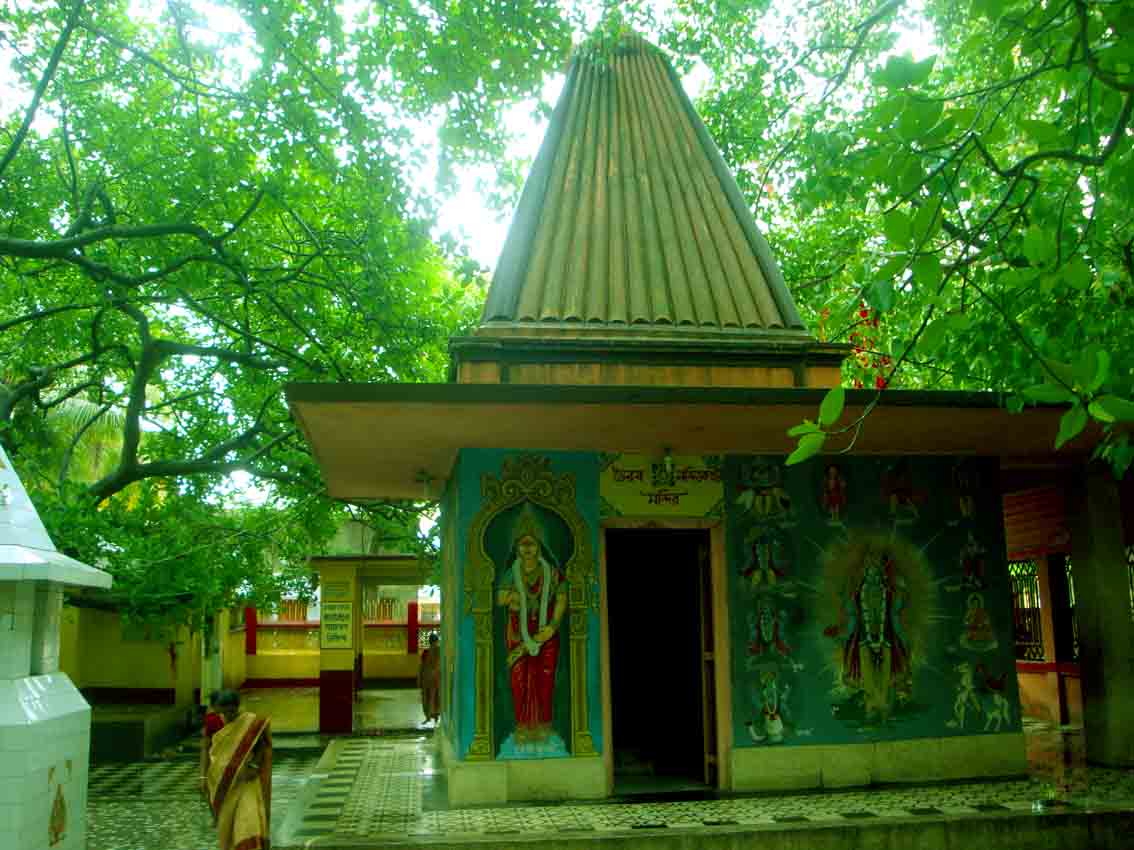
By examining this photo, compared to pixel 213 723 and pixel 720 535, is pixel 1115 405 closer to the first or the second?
pixel 720 535

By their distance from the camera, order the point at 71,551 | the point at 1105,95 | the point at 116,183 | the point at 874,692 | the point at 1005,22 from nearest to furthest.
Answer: the point at 1005,22, the point at 1105,95, the point at 874,692, the point at 71,551, the point at 116,183

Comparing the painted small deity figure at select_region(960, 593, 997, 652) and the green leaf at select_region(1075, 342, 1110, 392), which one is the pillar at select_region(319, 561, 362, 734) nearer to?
the painted small deity figure at select_region(960, 593, 997, 652)

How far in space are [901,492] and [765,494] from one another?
1.35m

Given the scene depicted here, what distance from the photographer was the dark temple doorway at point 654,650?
11141 mm

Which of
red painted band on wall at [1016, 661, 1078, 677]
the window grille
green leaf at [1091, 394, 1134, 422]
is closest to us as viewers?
green leaf at [1091, 394, 1134, 422]

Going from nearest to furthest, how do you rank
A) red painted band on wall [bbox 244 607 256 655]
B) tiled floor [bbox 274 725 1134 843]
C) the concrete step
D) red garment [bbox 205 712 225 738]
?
1. the concrete step
2. red garment [bbox 205 712 225 738]
3. tiled floor [bbox 274 725 1134 843]
4. red painted band on wall [bbox 244 607 256 655]

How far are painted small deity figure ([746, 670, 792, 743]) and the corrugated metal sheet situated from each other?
15.6ft

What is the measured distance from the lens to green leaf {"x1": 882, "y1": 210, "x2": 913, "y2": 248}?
4016 mm

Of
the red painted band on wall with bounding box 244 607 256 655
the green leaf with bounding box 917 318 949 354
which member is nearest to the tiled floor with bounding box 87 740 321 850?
the green leaf with bounding box 917 318 949 354

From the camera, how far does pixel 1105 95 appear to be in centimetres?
511

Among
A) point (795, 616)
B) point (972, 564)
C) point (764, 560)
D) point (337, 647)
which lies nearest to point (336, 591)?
point (337, 647)

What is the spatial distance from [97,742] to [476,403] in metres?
11.6

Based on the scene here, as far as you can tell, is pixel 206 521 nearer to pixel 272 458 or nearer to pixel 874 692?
pixel 272 458

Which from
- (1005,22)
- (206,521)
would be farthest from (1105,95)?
(206,521)
